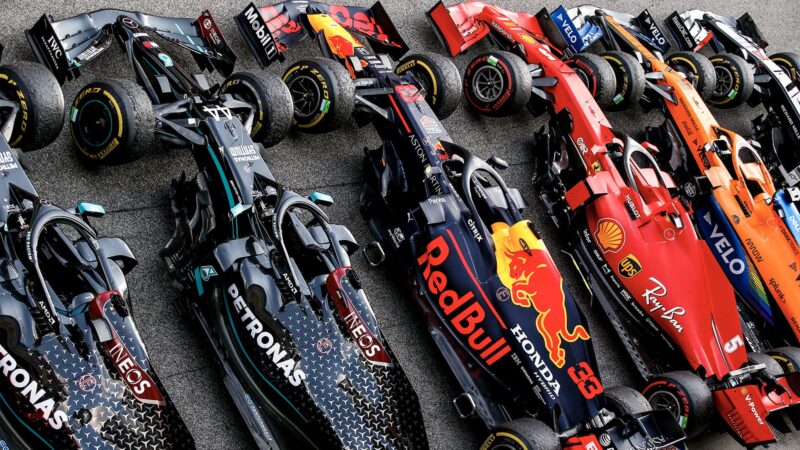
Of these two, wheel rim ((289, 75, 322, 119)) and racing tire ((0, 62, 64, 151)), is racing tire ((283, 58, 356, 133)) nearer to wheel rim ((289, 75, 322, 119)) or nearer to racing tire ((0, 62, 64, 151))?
wheel rim ((289, 75, 322, 119))

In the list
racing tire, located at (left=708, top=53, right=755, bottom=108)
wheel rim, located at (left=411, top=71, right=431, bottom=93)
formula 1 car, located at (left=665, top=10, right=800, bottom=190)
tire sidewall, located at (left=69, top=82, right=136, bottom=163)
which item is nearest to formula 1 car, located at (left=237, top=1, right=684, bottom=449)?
wheel rim, located at (left=411, top=71, right=431, bottom=93)

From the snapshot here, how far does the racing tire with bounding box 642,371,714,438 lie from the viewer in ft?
16.8

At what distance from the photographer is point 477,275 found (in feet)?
16.0

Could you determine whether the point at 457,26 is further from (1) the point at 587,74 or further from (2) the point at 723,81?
(2) the point at 723,81

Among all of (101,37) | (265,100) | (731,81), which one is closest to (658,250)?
(265,100)

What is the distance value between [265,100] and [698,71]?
4215 mm

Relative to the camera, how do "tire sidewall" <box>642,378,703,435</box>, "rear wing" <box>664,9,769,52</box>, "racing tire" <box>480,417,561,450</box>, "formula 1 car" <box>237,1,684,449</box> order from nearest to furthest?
"racing tire" <box>480,417,561,450</box> → "formula 1 car" <box>237,1,684,449</box> → "tire sidewall" <box>642,378,703,435</box> → "rear wing" <box>664,9,769,52</box>

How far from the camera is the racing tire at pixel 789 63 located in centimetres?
832

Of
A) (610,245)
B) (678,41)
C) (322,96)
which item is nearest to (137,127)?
(322,96)

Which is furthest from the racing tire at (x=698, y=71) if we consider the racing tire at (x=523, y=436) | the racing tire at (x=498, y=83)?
the racing tire at (x=523, y=436)

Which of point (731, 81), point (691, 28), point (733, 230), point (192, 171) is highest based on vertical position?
Answer: point (192, 171)

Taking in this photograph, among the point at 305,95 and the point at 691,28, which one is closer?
the point at 305,95

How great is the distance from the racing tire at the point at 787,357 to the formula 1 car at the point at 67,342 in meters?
3.91

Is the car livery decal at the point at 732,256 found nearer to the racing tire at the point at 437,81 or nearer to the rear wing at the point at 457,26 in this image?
the racing tire at the point at 437,81
